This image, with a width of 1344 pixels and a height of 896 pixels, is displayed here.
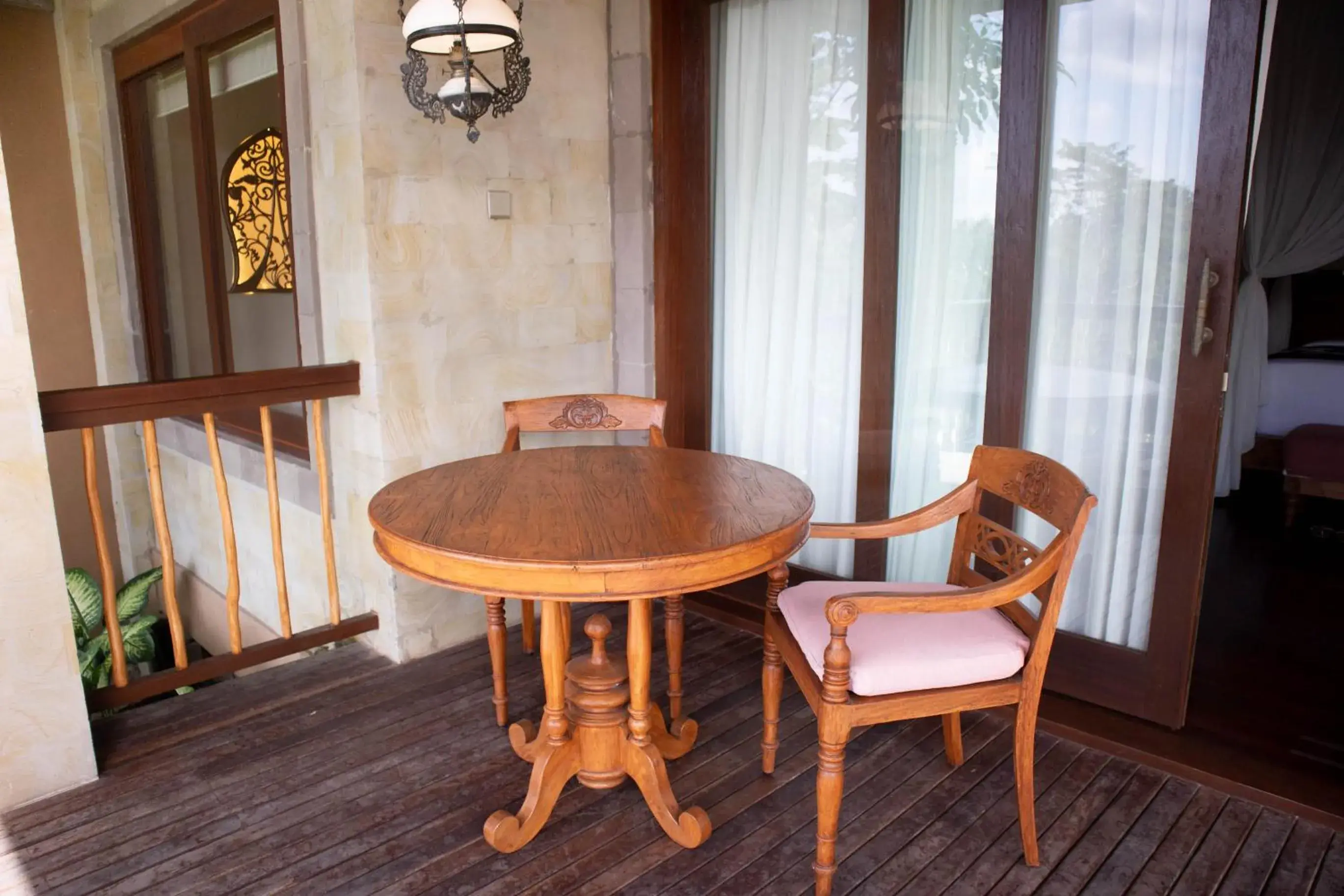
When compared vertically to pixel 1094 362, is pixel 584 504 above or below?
below

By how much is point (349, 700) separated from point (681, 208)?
2123 millimetres

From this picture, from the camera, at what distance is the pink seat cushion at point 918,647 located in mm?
1933

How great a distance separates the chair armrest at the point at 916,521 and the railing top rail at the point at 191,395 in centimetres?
170

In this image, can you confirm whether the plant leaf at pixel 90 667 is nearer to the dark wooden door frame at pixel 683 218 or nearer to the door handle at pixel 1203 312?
the dark wooden door frame at pixel 683 218

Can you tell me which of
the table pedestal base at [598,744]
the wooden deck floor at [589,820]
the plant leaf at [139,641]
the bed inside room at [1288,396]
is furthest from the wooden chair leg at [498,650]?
the bed inside room at [1288,396]

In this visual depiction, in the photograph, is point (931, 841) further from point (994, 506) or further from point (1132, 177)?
point (1132, 177)

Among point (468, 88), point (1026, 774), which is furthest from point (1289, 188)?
point (468, 88)

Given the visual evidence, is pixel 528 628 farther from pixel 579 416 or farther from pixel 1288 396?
pixel 1288 396

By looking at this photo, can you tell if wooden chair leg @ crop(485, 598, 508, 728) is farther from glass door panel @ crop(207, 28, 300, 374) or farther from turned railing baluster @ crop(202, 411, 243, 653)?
glass door panel @ crop(207, 28, 300, 374)

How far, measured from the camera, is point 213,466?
2881 mm

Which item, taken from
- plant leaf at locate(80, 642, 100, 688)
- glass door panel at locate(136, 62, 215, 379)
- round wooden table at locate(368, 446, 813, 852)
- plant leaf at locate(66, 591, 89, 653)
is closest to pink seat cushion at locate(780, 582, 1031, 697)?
round wooden table at locate(368, 446, 813, 852)

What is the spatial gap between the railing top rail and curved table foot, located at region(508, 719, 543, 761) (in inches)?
49.7

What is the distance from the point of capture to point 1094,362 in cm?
261

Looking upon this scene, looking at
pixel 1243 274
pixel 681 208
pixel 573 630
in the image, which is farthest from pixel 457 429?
pixel 1243 274
